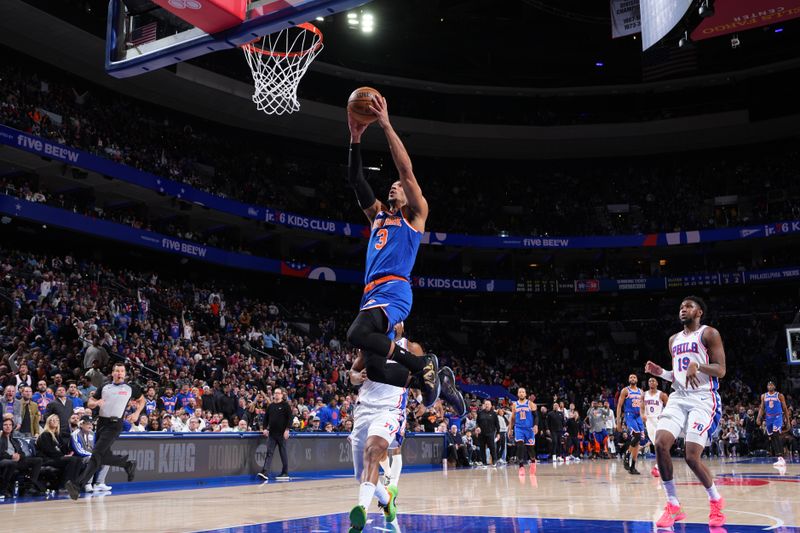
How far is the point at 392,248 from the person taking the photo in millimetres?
6242

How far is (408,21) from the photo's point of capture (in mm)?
34781

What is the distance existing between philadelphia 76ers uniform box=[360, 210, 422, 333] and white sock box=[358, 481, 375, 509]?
121 cm

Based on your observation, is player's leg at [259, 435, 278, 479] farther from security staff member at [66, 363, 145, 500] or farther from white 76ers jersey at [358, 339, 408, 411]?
white 76ers jersey at [358, 339, 408, 411]

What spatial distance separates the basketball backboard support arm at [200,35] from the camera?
27.2ft

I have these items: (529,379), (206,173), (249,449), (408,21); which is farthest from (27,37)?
(529,379)

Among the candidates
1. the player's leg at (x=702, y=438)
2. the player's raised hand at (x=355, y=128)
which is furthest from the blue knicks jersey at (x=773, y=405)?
the player's raised hand at (x=355, y=128)

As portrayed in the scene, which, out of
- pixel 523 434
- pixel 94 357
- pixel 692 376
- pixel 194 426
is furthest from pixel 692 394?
pixel 94 357

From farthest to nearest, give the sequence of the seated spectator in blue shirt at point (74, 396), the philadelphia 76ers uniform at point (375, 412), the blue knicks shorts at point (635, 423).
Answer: the blue knicks shorts at point (635, 423) < the seated spectator in blue shirt at point (74, 396) < the philadelphia 76ers uniform at point (375, 412)

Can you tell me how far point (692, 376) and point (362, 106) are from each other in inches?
169

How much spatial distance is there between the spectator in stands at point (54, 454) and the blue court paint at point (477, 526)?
19.6 ft

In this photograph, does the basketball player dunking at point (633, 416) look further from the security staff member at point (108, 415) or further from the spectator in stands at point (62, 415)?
the spectator in stands at point (62, 415)

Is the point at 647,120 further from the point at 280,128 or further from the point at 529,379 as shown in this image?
the point at 280,128

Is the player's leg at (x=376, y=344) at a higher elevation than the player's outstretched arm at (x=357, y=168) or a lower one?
lower

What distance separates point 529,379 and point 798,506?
1133 inches
